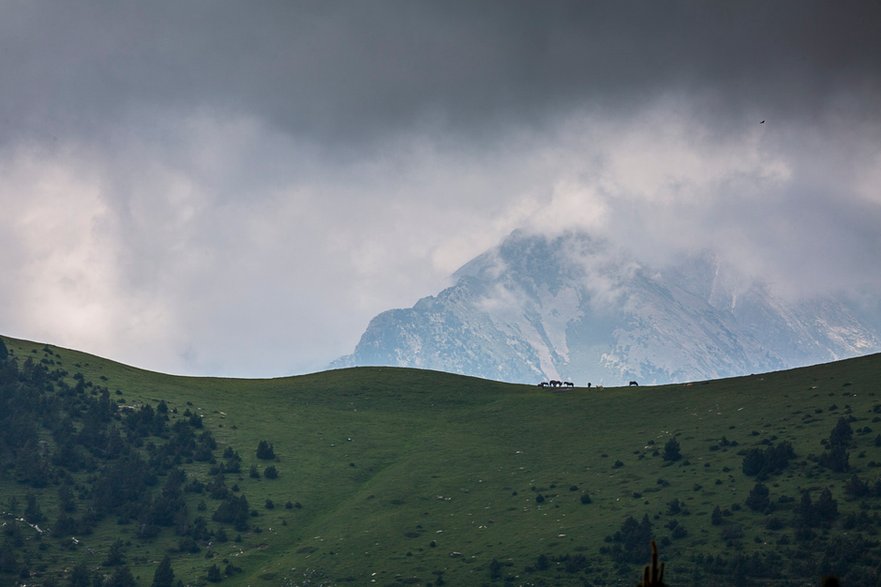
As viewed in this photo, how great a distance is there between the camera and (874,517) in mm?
158125

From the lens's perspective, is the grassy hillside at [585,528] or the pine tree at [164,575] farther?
the pine tree at [164,575]

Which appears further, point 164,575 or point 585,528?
point 585,528

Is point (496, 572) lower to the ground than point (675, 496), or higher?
lower

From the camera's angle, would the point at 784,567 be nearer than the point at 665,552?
Yes

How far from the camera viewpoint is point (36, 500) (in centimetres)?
19288

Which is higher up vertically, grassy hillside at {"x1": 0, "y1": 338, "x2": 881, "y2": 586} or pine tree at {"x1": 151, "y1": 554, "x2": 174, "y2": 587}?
grassy hillside at {"x1": 0, "y1": 338, "x2": 881, "y2": 586}

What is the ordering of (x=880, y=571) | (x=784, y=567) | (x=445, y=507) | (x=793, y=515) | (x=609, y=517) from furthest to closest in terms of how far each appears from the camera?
(x=445, y=507) < (x=609, y=517) < (x=793, y=515) < (x=784, y=567) < (x=880, y=571)

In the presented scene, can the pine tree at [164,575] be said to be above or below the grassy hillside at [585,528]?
below

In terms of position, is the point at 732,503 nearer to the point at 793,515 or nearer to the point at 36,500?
the point at 793,515

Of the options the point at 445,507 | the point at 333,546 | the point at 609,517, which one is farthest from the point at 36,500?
the point at 609,517

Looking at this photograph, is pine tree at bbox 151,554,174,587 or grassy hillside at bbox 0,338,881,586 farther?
pine tree at bbox 151,554,174,587

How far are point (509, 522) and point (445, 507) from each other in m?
13.8

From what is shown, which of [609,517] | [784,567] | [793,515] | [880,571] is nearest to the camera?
[880,571]

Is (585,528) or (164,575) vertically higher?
(585,528)
